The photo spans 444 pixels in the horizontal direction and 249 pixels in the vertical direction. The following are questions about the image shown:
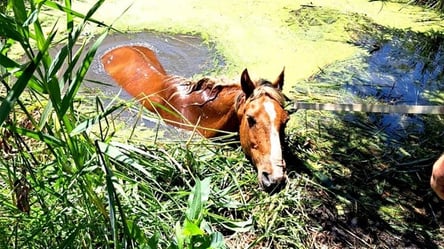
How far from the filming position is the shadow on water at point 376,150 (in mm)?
3463

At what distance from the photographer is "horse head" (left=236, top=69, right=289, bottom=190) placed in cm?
338

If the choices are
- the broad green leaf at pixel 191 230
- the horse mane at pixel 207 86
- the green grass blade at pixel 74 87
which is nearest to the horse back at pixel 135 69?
the horse mane at pixel 207 86

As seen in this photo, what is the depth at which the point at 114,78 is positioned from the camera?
4953mm

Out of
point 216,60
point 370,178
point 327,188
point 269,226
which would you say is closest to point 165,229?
point 269,226

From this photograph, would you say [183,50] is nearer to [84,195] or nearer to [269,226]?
[269,226]

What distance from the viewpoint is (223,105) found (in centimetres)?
394

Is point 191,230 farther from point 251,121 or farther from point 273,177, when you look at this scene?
point 251,121

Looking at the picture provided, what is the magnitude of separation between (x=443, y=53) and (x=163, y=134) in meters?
3.24

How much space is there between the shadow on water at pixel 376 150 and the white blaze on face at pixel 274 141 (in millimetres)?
368

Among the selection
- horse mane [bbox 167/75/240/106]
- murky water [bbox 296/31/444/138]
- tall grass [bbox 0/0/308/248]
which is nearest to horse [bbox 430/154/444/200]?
tall grass [bbox 0/0/308/248]

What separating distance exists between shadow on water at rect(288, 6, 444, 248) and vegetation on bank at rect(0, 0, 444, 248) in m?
0.01

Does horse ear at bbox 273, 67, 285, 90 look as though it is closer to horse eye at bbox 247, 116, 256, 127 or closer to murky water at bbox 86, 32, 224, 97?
horse eye at bbox 247, 116, 256, 127

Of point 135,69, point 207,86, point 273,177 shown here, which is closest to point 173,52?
point 135,69

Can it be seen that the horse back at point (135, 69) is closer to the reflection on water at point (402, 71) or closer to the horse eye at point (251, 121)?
the horse eye at point (251, 121)
